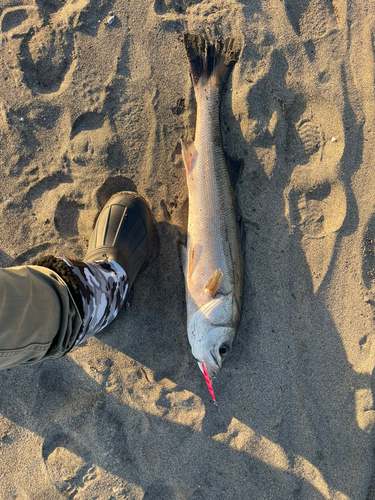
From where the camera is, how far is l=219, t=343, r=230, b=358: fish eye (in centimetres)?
311

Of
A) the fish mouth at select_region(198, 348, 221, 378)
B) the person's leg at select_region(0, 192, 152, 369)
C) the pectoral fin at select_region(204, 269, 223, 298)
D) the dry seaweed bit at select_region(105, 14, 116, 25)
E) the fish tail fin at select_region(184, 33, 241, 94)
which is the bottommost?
the fish mouth at select_region(198, 348, 221, 378)

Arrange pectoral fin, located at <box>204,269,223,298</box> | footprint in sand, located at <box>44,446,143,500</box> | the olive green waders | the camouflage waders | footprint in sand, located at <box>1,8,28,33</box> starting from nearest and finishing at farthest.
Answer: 1. the olive green waders
2. the camouflage waders
3. pectoral fin, located at <box>204,269,223,298</box>
4. footprint in sand, located at <box>44,446,143,500</box>
5. footprint in sand, located at <box>1,8,28,33</box>

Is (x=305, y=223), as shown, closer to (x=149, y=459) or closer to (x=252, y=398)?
(x=252, y=398)

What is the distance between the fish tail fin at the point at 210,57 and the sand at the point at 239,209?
0.38ft

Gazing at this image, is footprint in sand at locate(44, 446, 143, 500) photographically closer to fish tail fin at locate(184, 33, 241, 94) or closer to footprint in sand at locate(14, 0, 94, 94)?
footprint in sand at locate(14, 0, 94, 94)

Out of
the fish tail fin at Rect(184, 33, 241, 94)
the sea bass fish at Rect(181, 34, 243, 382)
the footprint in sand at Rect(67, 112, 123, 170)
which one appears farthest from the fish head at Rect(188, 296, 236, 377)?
the fish tail fin at Rect(184, 33, 241, 94)

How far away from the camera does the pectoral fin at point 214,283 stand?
2.99 meters

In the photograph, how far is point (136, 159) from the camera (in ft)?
11.3

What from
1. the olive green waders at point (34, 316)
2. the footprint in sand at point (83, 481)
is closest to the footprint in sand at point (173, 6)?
the olive green waders at point (34, 316)

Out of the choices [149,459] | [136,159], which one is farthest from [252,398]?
[136,159]

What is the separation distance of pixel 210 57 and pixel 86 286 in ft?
9.16

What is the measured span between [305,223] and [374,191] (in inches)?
33.2

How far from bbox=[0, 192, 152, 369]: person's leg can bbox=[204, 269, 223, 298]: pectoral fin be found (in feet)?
2.71

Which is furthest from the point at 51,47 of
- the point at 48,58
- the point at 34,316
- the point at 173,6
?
the point at 34,316
